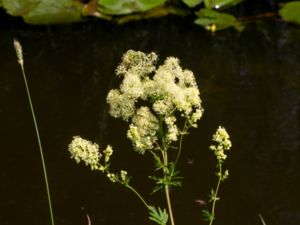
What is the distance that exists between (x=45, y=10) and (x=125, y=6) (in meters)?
0.89

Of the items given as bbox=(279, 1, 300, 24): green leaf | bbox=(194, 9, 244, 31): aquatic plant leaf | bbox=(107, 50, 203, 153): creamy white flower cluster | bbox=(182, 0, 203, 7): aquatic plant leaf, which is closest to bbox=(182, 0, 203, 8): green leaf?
bbox=(182, 0, 203, 7): aquatic plant leaf

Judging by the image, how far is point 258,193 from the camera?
3.81m

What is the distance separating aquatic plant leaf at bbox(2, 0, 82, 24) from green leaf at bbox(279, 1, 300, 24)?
88.6 inches

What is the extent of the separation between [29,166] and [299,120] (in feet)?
6.77

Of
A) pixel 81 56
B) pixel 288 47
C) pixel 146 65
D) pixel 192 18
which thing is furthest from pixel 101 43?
pixel 146 65

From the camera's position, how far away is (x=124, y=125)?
4586 mm

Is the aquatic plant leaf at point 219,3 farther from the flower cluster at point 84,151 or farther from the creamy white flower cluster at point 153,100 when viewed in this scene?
the flower cluster at point 84,151

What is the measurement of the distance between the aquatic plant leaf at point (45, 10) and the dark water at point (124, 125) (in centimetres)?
12

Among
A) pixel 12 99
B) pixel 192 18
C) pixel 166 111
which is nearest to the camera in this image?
pixel 166 111

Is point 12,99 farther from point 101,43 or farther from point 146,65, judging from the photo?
point 146,65

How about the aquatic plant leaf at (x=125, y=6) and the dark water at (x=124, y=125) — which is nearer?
the dark water at (x=124, y=125)

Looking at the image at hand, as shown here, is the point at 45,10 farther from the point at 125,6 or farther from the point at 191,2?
the point at 191,2

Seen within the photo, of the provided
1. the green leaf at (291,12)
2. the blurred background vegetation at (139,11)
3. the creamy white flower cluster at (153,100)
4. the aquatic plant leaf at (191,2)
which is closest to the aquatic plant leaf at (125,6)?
the blurred background vegetation at (139,11)

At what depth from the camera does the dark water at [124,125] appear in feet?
12.4
